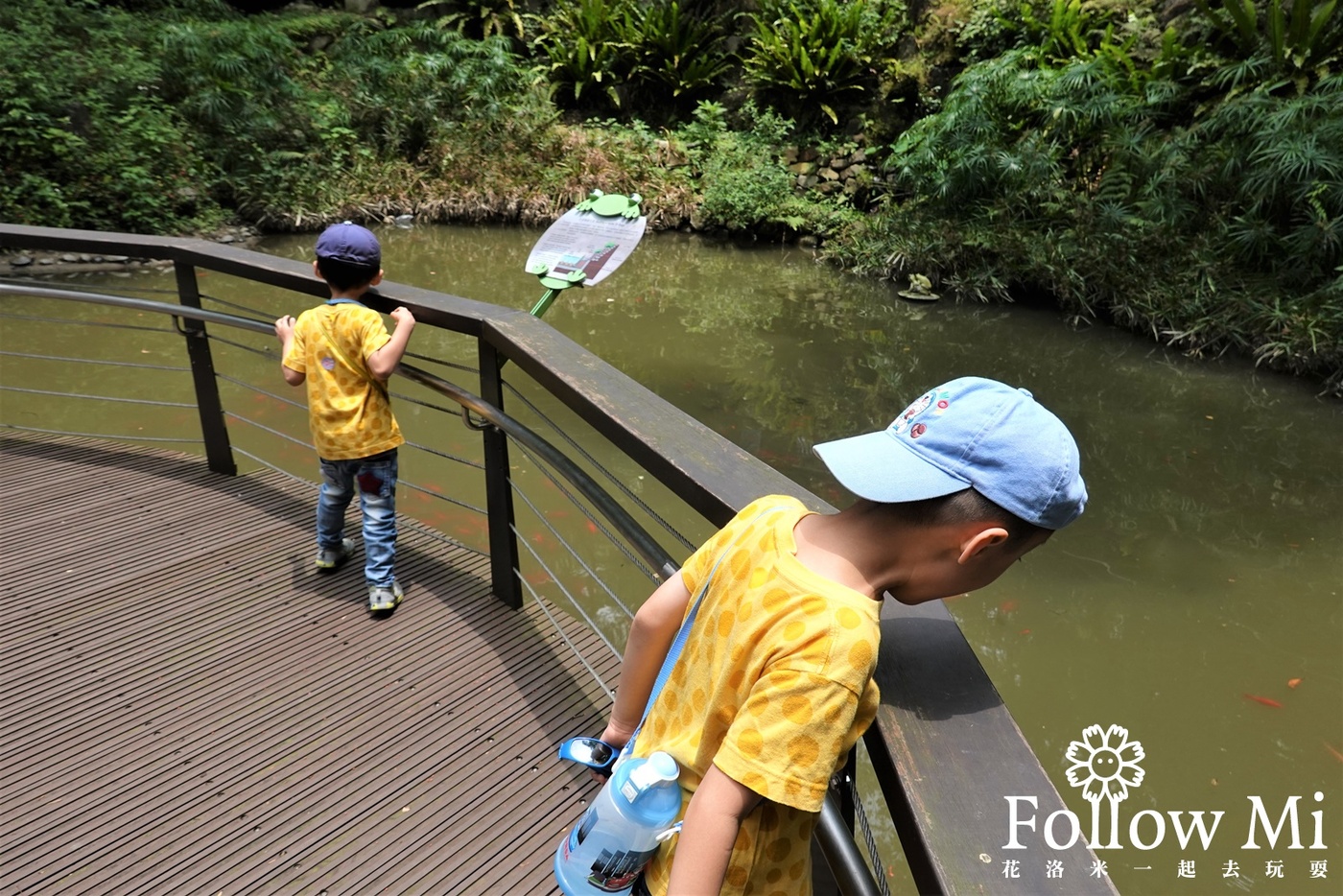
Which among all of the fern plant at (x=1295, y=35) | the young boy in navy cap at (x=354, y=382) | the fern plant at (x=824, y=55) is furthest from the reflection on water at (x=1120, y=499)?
the fern plant at (x=824, y=55)

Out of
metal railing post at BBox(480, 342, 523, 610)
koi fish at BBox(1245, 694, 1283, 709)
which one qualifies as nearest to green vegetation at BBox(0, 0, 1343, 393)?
koi fish at BBox(1245, 694, 1283, 709)

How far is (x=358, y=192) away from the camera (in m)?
11.5

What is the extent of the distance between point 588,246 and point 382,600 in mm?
1116

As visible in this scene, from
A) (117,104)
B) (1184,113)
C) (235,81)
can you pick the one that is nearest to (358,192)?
(235,81)

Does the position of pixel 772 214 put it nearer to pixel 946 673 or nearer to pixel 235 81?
pixel 235 81

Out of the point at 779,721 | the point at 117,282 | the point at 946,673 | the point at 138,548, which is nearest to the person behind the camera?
the point at 779,721

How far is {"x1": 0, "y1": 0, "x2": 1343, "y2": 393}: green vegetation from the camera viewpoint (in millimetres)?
7938

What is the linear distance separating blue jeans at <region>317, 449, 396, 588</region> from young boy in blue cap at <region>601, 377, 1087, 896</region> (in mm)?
1604

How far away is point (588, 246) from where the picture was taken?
255 cm

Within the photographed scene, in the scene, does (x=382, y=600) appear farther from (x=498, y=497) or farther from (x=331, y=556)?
(x=498, y=497)

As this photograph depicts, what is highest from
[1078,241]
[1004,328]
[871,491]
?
A: [871,491]

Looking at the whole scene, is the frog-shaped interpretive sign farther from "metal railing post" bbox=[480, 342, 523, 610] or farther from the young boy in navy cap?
the young boy in navy cap

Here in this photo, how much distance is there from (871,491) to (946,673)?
0.22 m

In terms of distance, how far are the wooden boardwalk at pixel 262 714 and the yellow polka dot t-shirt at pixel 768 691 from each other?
31.9 inches
